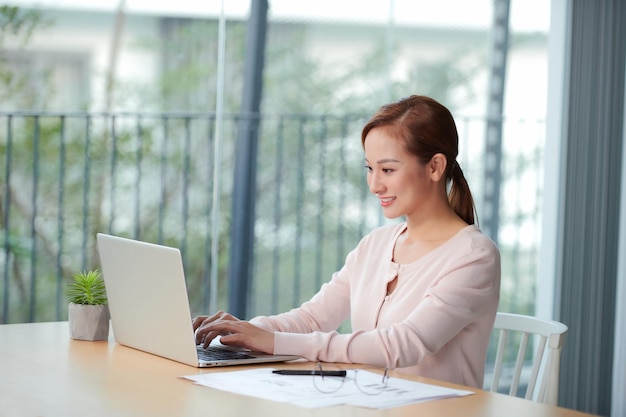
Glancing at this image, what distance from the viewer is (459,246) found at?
2.17 metres

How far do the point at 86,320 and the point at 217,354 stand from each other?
360mm

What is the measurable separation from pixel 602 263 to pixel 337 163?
1101 millimetres

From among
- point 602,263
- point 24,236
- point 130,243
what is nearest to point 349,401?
point 130,243

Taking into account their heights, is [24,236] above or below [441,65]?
below

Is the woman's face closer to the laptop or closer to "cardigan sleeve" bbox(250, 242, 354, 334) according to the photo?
"cardigan sleeve" bbox(250, 242, 354, 334)

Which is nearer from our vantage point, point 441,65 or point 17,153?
point 17,153

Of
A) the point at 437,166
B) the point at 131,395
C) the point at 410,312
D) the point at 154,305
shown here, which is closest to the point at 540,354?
the point at 410,312

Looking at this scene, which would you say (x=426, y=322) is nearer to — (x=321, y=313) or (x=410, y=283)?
(x=410, y=283)

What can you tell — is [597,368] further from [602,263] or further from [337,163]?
[337,163]

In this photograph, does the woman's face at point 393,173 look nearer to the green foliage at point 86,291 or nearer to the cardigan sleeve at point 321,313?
the cardigan sleeve at point 321,313

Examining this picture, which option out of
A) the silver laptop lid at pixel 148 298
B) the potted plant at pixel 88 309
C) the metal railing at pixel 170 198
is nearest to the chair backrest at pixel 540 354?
the silver laptop lid at pixel 148 298

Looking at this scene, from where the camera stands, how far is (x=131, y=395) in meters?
1.67

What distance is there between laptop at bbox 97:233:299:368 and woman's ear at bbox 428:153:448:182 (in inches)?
20.7

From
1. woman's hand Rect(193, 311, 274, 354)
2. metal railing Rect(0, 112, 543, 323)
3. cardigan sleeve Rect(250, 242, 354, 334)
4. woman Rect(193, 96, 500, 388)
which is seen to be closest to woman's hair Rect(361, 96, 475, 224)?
woman Rect(193, 96, 500, 388)
